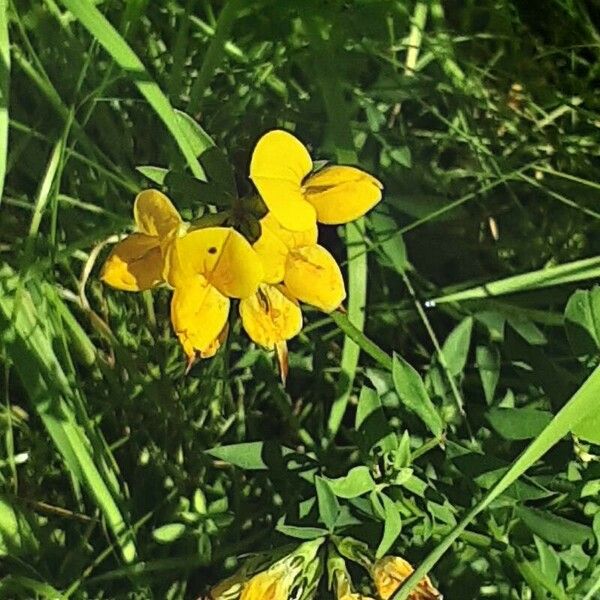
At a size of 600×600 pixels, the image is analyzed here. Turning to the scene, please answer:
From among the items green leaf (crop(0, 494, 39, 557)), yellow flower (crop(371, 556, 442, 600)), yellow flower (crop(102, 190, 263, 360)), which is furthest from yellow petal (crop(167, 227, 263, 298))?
green leaf (crop(0, 494, 39, 557))

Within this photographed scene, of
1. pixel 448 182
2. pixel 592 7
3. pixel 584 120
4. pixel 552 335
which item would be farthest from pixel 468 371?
pixel 592 7

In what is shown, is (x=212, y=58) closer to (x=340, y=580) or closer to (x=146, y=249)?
(x=146, y=249)

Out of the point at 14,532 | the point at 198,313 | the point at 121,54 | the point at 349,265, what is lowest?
the point at 14,532

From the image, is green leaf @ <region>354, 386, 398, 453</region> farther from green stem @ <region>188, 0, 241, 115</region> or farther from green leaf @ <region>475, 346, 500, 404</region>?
green stem @ <region>188, 0, 241, 115</region>

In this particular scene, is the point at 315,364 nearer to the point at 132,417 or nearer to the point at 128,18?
the point at 132,417

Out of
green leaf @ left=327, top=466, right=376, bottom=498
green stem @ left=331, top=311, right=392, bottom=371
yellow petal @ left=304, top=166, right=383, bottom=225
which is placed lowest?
green leaf @ left=327, top=466, right=376, bottom=498

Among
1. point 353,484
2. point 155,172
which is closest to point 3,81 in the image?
point 155,172
